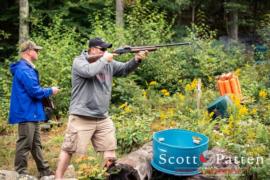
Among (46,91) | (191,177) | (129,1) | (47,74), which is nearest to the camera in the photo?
(191,177)

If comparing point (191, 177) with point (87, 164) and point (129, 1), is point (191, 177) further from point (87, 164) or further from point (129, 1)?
point (129, 1)

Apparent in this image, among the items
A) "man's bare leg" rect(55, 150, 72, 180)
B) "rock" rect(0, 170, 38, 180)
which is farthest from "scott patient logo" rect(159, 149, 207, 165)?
"rock" rect(0, 170, 38, 180)

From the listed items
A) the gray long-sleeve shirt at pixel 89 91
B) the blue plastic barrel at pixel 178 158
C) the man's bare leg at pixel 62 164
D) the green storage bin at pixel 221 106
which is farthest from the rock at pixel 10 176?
the green storage bin at pixel 221 106

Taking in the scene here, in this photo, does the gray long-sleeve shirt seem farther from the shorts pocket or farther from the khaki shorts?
the shorts pocket

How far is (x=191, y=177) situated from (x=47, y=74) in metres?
5.49

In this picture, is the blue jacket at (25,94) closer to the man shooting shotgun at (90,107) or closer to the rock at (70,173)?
the man shooting shotgun at (90,107)

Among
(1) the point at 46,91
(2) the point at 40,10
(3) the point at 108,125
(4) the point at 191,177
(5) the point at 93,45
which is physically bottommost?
(4) the point at 191,177

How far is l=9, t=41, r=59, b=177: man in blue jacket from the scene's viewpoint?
5595mm

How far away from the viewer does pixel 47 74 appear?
9781 mm

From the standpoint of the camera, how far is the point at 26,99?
5648mm

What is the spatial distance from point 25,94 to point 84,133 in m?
1.00

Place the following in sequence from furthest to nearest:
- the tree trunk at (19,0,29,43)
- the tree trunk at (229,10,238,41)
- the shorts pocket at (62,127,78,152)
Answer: the tree trunk at (229,10,238,41) < the tree trunk at (19,0,29,43) < the shorts pocket at (62,127,78,152)

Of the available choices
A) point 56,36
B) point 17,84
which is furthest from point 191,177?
point 56,36

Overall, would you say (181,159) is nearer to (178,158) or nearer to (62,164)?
(178,158)
